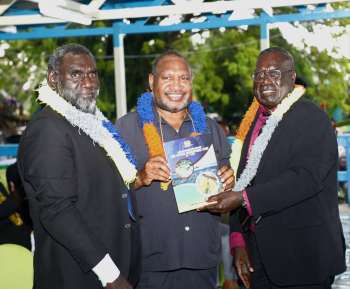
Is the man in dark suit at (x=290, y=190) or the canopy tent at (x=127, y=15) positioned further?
the canopy tent at (x=127, y=15)

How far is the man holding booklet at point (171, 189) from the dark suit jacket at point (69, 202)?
0.47 metres

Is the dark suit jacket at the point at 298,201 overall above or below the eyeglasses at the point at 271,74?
below

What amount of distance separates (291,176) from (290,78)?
0.59 m

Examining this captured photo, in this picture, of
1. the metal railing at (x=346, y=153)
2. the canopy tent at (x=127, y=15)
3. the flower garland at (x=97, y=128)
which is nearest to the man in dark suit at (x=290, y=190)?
the flower garland at (x=97, y=128)

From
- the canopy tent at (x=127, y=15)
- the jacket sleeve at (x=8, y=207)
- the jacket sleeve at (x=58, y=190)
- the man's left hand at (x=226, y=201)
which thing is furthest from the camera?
the canopy tent at (x=127, y=15)

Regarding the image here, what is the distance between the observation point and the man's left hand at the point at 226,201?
3436mm

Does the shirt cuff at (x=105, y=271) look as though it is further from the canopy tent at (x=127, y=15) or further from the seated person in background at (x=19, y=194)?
the canopy tent at (x=127, y=15)

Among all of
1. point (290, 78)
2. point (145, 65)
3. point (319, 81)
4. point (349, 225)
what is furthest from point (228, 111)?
point (290, 78)

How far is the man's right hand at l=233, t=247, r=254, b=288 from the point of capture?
370 cm

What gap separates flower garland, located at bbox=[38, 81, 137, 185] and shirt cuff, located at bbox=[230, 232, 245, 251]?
851 mm

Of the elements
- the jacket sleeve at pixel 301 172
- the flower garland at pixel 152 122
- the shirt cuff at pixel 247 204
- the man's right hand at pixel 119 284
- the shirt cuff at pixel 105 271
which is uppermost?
the flower garland at pixel 152 122

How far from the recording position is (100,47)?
52.3 ft

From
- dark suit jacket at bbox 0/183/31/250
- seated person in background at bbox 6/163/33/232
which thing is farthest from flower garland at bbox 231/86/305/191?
dark suit jacket at bbox 0/183/31/250

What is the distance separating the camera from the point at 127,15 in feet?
24.6
